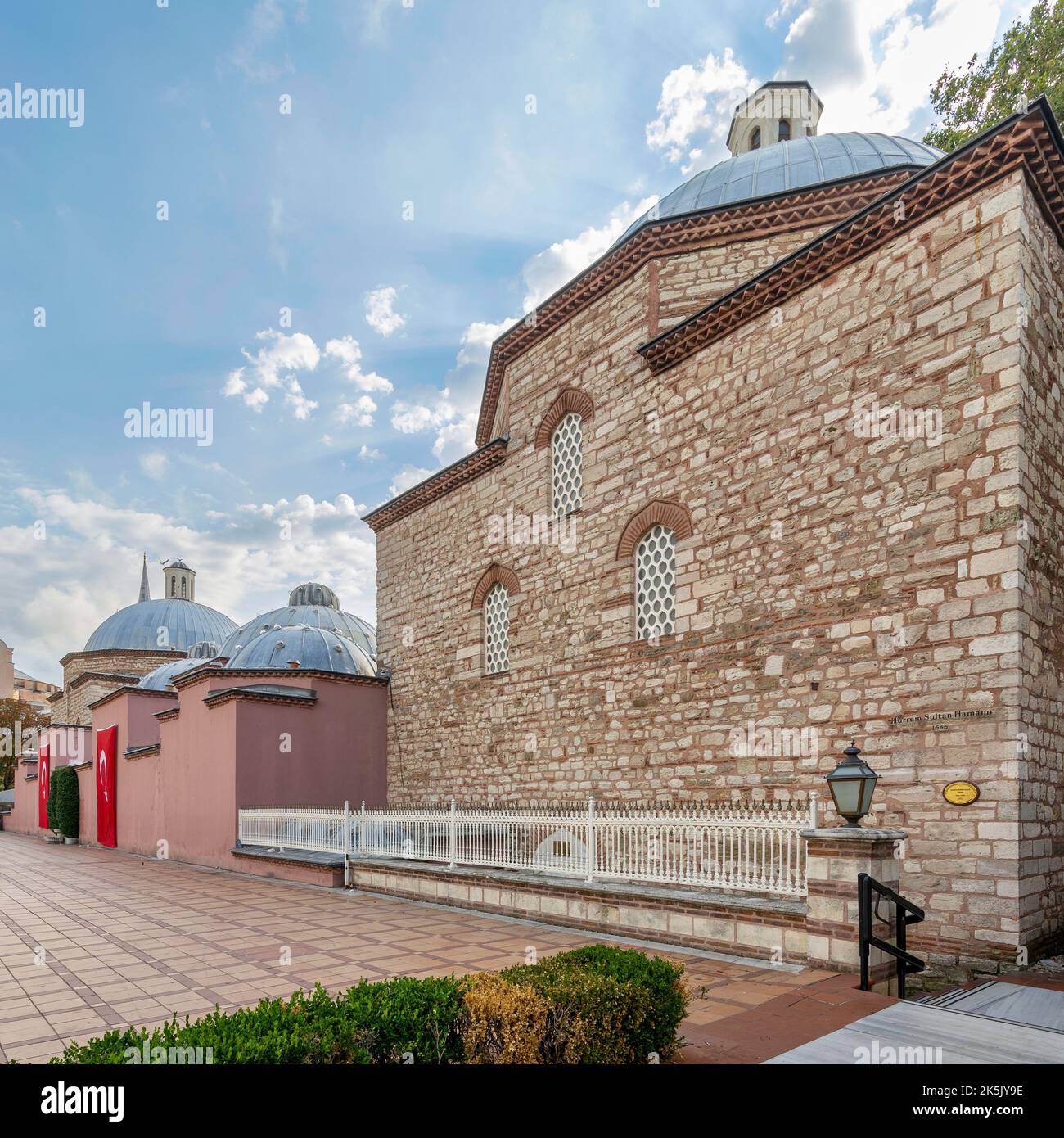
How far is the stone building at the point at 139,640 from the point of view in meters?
41.8

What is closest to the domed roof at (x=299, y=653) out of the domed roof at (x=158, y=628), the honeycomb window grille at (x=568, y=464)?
the honeycomb window grille at (x=568, y=464)

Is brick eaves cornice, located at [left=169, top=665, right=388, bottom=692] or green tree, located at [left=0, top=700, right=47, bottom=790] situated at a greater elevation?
brick eaves cornice, located at [left=169, top=665, right=388, bottom=692]

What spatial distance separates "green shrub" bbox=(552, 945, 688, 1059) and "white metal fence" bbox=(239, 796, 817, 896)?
9.35ft

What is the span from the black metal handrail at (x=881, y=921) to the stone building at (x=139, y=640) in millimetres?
38395

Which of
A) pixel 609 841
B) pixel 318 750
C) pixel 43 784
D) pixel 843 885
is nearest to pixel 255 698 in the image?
pixel 318 750

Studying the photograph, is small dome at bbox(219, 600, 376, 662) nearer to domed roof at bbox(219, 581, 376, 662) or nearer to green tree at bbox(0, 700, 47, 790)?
domed roof at bbox(219, 581, 376, 662)

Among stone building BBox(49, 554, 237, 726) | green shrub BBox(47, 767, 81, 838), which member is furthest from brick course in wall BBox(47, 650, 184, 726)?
green shrub BBox(47, 767, 81, 838)

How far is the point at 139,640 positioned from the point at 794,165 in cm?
3919

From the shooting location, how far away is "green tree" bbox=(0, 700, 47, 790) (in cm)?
4353

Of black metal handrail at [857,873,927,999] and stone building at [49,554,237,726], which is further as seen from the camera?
stone building at [49,554,237,726]

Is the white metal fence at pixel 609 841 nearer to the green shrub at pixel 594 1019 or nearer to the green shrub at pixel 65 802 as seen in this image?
the green shrub at pixel 594 1019

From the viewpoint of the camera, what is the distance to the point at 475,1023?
3713mm

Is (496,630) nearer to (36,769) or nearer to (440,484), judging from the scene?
(440,484)
